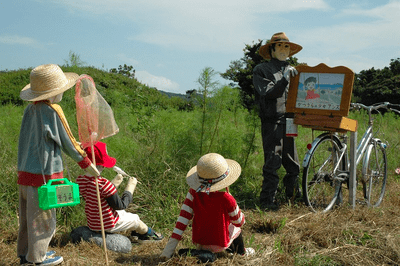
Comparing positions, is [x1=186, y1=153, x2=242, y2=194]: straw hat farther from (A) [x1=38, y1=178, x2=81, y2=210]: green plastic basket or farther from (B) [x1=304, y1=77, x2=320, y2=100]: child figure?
(B) [x1=304, y1=77, x2=320, y2=100]: child figure

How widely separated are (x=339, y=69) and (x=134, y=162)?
2.75 m

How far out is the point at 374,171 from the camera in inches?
205

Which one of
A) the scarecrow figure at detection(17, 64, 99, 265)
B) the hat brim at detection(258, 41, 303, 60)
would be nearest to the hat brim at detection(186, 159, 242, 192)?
the scarecrow figure at detection(17, 64, 99, 265)

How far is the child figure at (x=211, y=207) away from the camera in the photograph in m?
3.01

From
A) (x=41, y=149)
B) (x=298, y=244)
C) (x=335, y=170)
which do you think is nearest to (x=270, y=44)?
(x=335, y=170)

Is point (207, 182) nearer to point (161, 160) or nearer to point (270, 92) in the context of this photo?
point (270, 92)

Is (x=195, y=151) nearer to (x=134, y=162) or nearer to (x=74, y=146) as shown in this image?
(x=134, y=162)

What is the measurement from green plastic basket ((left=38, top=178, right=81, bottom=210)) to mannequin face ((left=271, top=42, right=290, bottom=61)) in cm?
289

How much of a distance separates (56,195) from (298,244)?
2131 millimetres

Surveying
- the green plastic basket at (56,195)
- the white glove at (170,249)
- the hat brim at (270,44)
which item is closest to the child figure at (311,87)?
the hat brim at (270,44)

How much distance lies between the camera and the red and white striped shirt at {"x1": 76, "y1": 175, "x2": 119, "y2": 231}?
3504mm

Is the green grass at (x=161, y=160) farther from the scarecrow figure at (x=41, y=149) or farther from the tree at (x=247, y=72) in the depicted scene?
the tree at (x=247, y=72)

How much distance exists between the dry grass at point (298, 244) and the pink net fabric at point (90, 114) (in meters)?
1.00

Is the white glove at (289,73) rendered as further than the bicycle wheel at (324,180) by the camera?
No
